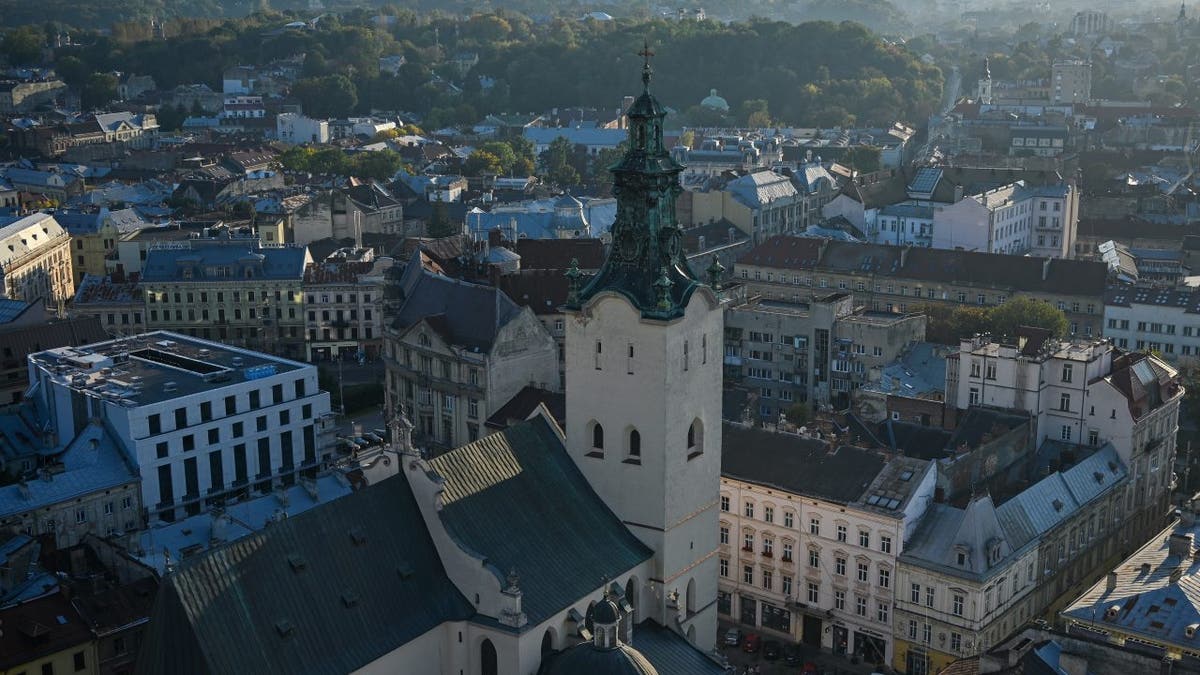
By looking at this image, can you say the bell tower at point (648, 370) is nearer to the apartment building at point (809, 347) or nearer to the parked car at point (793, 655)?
the parked car at point (793, 655)

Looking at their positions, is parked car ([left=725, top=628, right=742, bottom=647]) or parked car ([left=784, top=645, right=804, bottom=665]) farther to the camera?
parked car ([left=725, top=628, right=742, bottom=647])

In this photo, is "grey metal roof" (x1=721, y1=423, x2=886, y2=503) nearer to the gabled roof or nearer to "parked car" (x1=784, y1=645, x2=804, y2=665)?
"parked car" (x1=784, y1=645, x2=804, y2=665)

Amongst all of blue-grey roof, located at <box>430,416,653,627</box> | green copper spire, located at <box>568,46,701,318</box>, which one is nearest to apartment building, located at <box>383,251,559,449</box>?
blue-grey roof, located at <box>430,416,653,627</box>

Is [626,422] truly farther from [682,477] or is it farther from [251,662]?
[251,662]

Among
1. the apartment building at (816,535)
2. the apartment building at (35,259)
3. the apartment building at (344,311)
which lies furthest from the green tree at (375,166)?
the apartment building at (816,535)

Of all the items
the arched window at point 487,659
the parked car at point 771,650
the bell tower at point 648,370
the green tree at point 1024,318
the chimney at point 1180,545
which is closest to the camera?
the arched window at point 487,659
